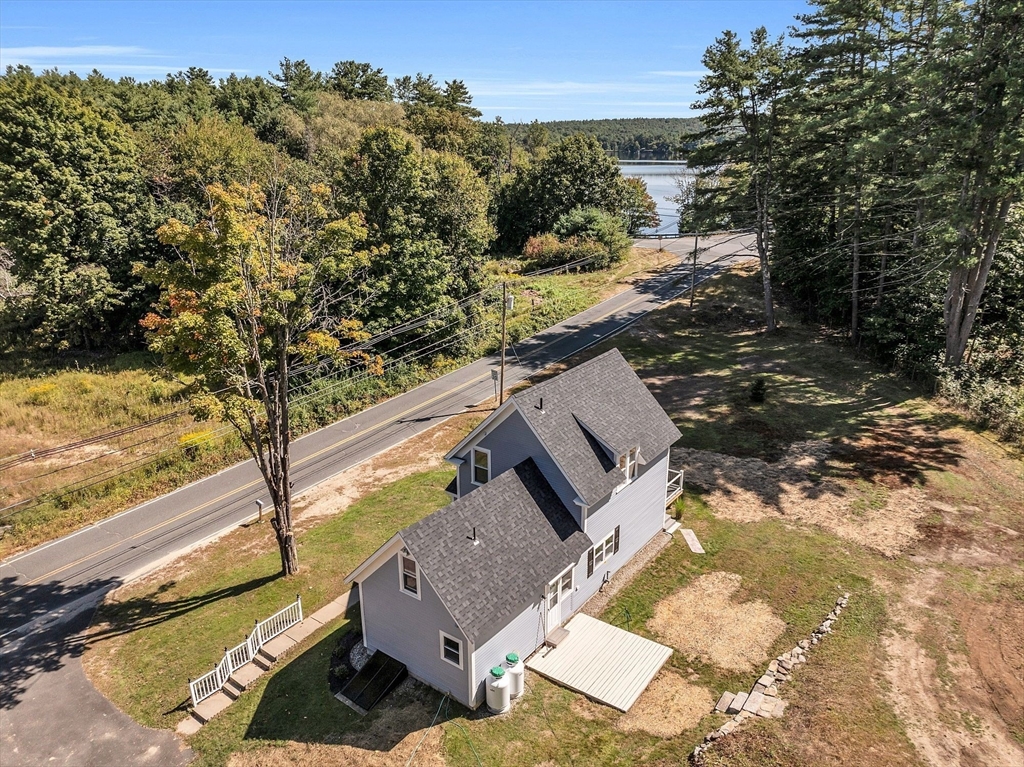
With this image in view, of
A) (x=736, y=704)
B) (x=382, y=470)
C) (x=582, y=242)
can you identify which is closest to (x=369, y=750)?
(x=736, y=704)

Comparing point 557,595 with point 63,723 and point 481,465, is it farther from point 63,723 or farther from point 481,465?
point 63,723

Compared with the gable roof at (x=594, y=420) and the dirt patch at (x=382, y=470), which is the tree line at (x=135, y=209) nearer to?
the dirt patch at (x=382, y=470)

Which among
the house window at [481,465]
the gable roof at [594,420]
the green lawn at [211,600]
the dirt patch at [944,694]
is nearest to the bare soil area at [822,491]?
the dirt patch at [944,694]

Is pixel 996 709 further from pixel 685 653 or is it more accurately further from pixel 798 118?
pixel 798 118

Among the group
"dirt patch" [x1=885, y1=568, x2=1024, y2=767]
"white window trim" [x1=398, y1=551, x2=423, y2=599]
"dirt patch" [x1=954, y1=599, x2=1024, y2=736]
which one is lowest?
"dirt patch" [x1=954, y1=599, x2=1024, y2=736]

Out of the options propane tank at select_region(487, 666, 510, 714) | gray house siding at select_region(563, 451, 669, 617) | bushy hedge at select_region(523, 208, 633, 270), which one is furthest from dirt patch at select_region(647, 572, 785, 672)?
bushy hedge at select_region(523, 208, 633, 270)

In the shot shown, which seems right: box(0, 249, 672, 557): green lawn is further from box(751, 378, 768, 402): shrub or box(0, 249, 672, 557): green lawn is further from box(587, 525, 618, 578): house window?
box(751, 378, 768, 402): shrub
